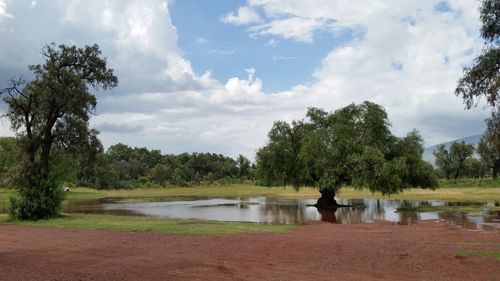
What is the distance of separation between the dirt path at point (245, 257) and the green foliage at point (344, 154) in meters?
21.1

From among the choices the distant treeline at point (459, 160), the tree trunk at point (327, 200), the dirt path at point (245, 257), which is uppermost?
the distant treeline at point (459, 160)

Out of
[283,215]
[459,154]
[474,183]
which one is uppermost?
[459,154]

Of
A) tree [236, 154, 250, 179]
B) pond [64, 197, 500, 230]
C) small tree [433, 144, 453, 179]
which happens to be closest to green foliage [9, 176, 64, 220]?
pond [64, 197, 500, 230]

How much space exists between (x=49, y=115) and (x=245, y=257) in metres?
24.1

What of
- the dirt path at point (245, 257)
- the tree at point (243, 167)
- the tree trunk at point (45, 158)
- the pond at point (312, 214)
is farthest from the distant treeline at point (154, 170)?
the dirt path at point (245, 257)

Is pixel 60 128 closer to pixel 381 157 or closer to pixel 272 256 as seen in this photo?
pixel 272 256

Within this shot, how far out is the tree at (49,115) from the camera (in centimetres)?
3497

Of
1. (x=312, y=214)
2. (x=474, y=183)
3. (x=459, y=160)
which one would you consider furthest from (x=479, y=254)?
(x=459, y=160)

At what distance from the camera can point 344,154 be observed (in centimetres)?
5041

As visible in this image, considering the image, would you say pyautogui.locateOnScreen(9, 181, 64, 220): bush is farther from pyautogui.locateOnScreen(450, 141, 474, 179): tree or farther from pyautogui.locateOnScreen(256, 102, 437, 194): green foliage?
pyautogui.locateOnScreen(450, 141, 474, 179): tree

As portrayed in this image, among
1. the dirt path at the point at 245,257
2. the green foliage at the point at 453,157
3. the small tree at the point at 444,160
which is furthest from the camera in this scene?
the small tree at the point at 444,160

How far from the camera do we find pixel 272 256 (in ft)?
58.9

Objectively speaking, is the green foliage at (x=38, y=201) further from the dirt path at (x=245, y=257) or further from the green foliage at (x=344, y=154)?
the green foliage at (x=344, y=154)

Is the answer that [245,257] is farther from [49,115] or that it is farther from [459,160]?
[459,160]
